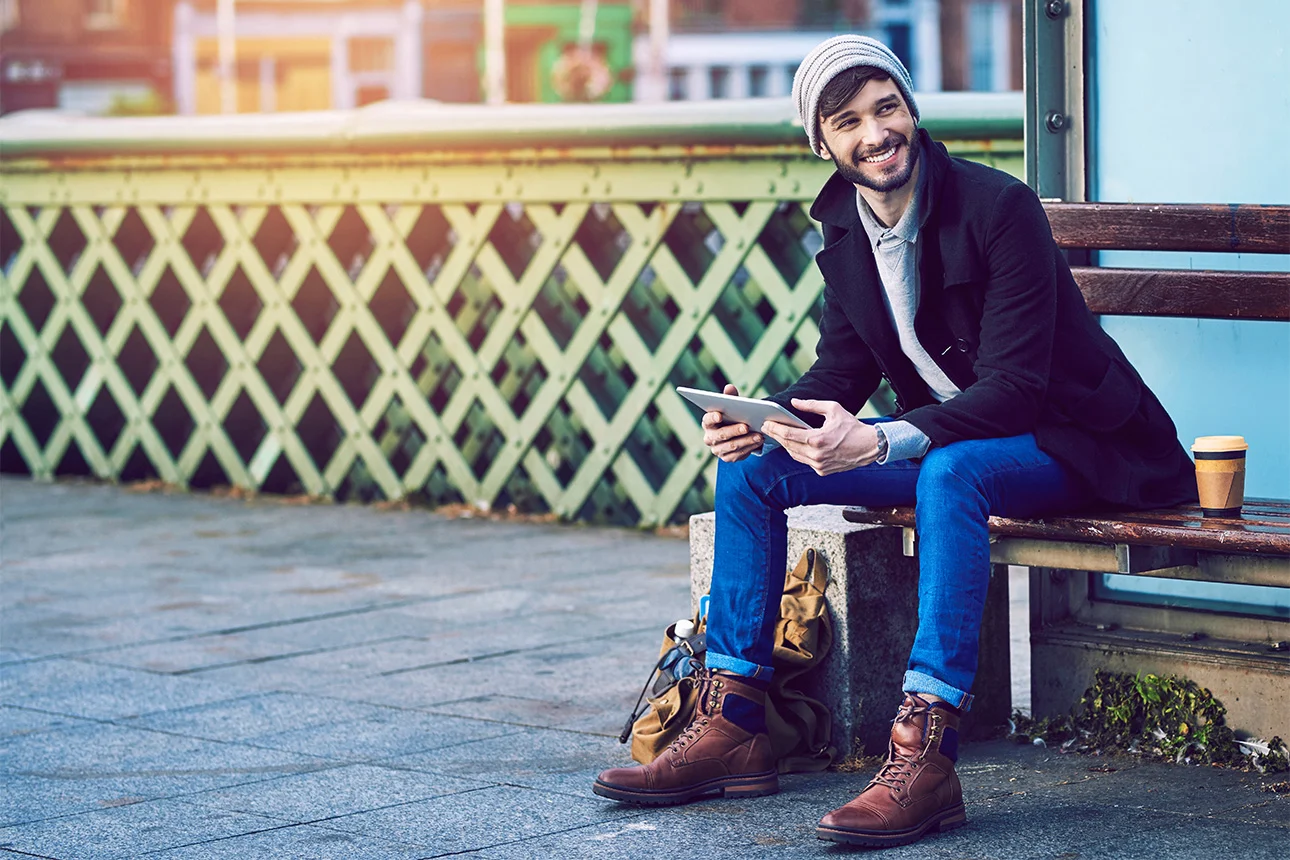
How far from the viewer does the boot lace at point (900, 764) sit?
3.58m

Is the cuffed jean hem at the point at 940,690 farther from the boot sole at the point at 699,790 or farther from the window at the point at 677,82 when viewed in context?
the window at the point at 677,82

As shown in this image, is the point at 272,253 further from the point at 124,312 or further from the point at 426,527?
the point at 426,527

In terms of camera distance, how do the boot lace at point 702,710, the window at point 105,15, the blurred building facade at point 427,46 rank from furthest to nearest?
the window at point 105,15 < the blurred building facade at point 427,46 < the boot lace at point 702,710

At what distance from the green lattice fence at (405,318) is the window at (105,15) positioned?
1410 inches

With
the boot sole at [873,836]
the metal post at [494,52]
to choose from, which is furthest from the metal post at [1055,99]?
the metal post at [494,52]

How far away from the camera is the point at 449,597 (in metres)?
6.50

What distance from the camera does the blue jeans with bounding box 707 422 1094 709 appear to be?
361 centimetres

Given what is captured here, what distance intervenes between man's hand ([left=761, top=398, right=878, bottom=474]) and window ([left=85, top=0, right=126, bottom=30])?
42.5 m

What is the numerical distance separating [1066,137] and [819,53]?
82 cm

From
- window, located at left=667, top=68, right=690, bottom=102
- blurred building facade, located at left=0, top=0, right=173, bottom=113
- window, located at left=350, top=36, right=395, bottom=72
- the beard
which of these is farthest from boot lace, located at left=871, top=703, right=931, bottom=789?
Result: window, located at left=667, top=68, right=690, bottom=102

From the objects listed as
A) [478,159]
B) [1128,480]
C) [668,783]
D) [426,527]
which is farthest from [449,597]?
[1128,480]

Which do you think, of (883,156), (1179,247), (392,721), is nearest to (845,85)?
(883,156)

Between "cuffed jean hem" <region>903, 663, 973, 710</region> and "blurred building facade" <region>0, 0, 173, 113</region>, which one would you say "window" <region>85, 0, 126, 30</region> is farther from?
"cuffed jean hem" <region>903, 663, 973, 710</region>

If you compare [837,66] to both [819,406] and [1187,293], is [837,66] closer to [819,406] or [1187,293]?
[819,406]
